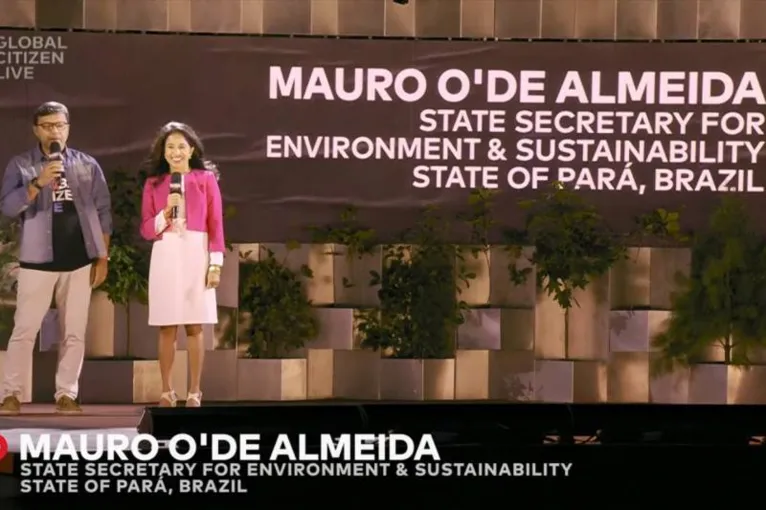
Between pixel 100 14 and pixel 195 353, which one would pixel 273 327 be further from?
pixel 100 14

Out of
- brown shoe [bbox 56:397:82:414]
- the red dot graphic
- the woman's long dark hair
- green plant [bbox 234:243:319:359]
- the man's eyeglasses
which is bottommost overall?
the red dot graphic

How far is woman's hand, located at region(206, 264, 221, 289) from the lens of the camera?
5051 mm

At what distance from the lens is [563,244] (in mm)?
5074

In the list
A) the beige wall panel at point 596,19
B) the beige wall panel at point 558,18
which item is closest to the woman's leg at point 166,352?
the beige wall panel at point 558,18

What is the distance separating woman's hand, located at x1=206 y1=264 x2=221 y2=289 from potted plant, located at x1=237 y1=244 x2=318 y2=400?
10 centimetres

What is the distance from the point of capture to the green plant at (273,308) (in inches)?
200

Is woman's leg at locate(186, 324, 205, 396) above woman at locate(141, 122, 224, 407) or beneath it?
beneath

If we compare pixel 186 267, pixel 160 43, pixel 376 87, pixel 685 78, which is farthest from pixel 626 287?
→ pixel 160 43

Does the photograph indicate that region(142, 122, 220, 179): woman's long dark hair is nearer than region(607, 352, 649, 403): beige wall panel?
Yes

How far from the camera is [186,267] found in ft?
16.5

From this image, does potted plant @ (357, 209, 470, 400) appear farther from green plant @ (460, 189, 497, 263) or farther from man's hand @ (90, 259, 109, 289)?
man's hand @ (90, 259, 109, 289)

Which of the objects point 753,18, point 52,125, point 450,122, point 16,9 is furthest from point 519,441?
point 16,9

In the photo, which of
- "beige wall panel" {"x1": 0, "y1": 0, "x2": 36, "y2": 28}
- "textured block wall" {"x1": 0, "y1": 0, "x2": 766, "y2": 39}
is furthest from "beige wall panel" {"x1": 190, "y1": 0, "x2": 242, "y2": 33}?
"beige wall panel" {"x1": 0, "y1": 0, "x2": 36, "y2": 28}

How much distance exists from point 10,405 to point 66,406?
224 millimetres
